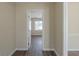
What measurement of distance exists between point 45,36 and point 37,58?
15.7 feet

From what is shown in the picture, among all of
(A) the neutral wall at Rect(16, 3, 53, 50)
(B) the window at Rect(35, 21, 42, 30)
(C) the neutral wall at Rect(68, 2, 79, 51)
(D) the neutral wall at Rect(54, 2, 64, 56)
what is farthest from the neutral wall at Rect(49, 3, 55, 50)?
(B) the window at Rect(35, 21, 42, 30)

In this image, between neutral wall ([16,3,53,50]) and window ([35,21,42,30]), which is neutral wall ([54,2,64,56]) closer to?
neutral wall ([16,3,53,50])

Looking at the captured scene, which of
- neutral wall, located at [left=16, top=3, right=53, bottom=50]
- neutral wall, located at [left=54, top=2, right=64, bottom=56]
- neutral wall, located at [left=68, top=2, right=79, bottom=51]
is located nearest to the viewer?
neutral wall, located at [left=68, top=2, right=79, bottom=51]

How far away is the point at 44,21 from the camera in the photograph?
6.44 meters

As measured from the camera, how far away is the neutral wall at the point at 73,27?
3744 millimetres

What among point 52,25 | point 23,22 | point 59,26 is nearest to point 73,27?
point 59,26

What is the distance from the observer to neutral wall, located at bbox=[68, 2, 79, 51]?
374 cm

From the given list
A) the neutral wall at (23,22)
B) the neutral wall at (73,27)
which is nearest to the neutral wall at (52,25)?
the neutral wall at (23,22)

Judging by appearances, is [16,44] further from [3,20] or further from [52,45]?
[3,20]

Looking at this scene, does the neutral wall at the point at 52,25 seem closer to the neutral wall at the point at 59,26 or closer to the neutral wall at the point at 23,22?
the neutral wall at the point at 23,22

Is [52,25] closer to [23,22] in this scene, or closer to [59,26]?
Result: [23,22]

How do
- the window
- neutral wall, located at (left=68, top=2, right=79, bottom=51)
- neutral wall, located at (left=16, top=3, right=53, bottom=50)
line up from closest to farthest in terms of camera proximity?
1. neutral wall, located at (left=68, top=2, right=79, bottom=51)
2. neutral wall, located at (left=16, top=3, right=53, bottom=50)
3. the window

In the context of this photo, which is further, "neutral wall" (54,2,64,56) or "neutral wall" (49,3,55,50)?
"neutral wall" (49,3,55,50)

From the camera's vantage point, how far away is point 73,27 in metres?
3.86
